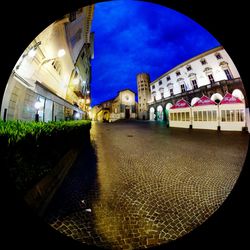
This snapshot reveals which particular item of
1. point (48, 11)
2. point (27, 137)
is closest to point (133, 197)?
point (27, 137)

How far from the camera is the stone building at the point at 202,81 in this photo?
21.9 meters

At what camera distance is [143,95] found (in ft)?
151

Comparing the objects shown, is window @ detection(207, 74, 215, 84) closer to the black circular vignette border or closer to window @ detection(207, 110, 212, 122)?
window @ detection(207, 110, 212, 122)

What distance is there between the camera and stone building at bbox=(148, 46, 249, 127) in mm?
21922

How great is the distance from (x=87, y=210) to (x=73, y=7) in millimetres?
3455

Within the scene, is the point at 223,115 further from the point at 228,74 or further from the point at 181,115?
the point at 228,74

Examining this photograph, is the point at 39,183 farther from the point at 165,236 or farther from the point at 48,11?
the point at 48,11

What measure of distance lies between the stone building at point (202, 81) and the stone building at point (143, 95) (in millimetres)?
6553

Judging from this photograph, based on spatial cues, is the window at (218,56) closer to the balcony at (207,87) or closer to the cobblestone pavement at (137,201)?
the balcony at (207,87)

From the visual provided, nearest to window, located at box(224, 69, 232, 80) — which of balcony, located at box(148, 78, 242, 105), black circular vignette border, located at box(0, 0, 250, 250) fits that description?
balcony, located at box(148, 78, 242, 105)

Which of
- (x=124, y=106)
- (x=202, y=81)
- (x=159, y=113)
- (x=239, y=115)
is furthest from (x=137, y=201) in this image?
(x=124, y=106)

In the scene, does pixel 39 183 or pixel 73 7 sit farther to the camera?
pixel 39 183

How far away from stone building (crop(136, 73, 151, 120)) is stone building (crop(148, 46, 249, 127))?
21.5 feet

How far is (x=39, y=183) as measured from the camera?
8.44ft
